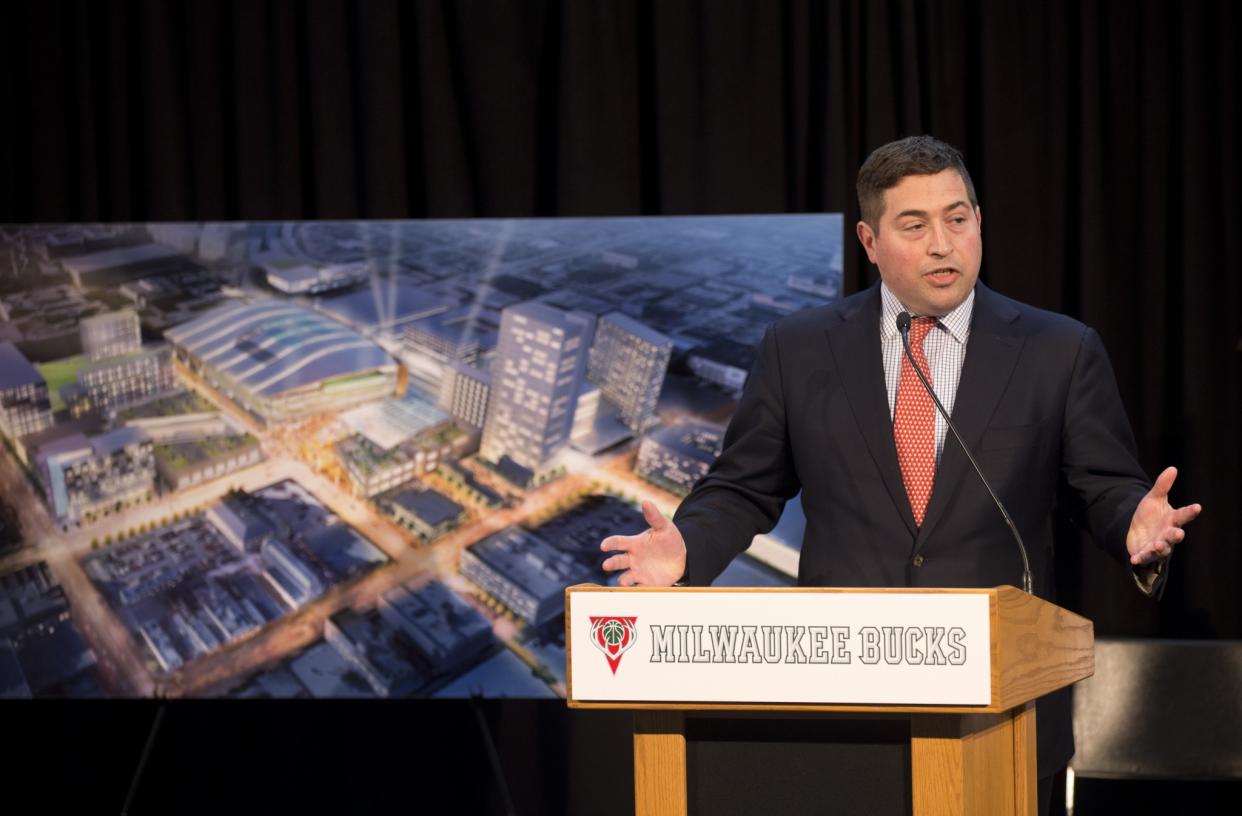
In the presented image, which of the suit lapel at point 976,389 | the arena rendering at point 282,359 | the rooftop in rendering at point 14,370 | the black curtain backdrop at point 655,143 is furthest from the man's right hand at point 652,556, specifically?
the rooftop in rendering at point 14,370

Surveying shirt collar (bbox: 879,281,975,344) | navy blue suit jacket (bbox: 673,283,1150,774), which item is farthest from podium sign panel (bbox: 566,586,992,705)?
shirt collar (bbox: 879,281,975,344)

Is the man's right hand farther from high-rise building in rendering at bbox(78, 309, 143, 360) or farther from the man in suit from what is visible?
high-rise building in rendering at bbox(78, 309, 143, 360)

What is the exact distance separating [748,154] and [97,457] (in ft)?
6.94

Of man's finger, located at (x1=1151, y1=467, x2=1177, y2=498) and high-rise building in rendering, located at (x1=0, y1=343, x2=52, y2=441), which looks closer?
man's finger, located at (x1=1151, y1=467, x2=1177, y2=498)

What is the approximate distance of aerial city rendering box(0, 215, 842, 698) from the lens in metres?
3.62

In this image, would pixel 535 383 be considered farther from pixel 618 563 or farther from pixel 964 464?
pixel 618 563

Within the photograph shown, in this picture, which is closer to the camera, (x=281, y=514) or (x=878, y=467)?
(x=878, y=467)

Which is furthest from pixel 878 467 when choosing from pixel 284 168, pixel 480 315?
pixel 284 168

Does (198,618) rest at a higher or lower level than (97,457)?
→ lower

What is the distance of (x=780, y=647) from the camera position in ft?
5.10

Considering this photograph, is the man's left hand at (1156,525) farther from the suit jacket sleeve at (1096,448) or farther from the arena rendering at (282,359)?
the arena rendering at (282,359)

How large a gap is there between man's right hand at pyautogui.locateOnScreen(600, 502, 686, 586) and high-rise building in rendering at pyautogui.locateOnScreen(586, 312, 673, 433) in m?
1.70

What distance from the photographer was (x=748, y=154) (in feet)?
13.5

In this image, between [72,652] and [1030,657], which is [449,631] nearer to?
[72,652]
